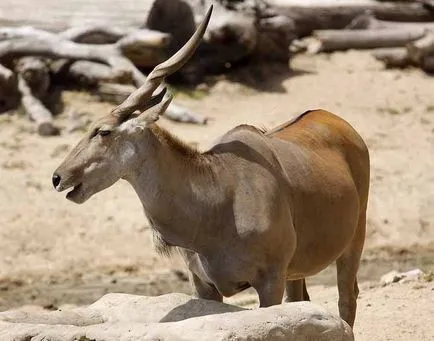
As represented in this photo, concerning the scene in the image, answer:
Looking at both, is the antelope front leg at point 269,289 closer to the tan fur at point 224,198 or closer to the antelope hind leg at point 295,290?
the tan fur at point 224,198

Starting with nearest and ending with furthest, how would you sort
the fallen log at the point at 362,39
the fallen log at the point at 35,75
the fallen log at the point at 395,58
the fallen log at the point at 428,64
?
the fallen log at the point at 35,75 < the fallen log at the point at 428,64 < the fallen log at the point at 395,58 < the fallen log at the point at 362,39

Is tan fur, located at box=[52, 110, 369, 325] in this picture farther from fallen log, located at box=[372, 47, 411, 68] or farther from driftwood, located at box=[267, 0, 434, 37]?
driftwood, located at box=[267, 0, 434, 37]

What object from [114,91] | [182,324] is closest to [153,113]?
[182,324]

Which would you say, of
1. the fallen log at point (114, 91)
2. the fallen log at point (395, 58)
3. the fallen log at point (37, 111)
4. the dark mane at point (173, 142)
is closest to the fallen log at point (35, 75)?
the fallen log at point (37, 111)

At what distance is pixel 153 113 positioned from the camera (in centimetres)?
602

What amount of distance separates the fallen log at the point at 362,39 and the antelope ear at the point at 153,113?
11139 mm

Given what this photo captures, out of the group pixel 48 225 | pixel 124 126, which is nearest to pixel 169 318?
pixel 124 126

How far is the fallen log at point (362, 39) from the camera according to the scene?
667 inches

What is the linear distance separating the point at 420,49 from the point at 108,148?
10756 millimetres

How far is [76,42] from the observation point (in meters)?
14.6

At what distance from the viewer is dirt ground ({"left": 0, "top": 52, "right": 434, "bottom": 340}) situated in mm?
10156

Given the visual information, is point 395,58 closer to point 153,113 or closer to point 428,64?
point 428,64

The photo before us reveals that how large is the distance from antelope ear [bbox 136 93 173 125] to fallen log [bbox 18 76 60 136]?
670 centimetres

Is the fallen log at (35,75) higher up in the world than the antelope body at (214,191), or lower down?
lower down
